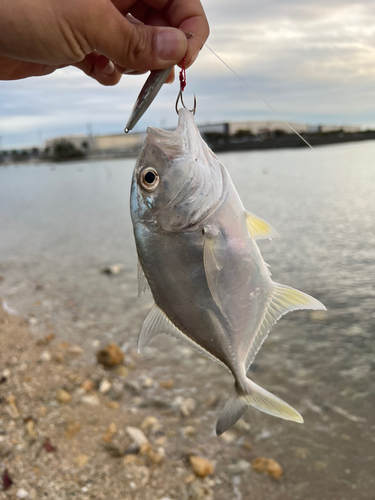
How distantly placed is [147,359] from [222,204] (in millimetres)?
3915

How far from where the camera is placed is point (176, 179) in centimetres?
182

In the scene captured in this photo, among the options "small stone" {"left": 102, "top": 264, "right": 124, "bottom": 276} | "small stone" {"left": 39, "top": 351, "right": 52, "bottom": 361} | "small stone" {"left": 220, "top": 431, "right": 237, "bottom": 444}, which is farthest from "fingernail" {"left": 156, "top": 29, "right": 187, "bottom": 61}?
"small stone" {"left": 102, "top": 264, "right": 124, "bottom": 276}

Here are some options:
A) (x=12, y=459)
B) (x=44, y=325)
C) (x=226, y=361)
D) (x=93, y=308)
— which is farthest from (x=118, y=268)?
(x=226, y=361)

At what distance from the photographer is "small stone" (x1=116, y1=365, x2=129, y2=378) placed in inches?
195

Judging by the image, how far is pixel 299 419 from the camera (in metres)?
1.75

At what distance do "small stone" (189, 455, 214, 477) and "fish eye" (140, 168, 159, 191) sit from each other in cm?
281

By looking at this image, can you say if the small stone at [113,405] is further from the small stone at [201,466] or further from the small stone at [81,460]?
the small stone at [201,466]

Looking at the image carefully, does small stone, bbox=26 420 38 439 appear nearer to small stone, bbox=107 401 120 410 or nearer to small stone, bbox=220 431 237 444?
small stone, bbox=107 401 120 410

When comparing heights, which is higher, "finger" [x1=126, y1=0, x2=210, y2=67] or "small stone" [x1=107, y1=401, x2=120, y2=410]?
"finger" [x1=126, y1=0, x2=210, y2=67]

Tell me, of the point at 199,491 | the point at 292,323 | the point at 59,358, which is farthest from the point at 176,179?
the point at 292,323

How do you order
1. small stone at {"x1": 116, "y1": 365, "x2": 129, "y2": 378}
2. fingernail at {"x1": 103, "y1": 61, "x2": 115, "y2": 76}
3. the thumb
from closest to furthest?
1. the thumb
2. fingernail at {"x1": 103, "y1": 61, "x2": 115, "y2": 76}
3. small stone at {"x1": 116, "y1": 365, "x2": 129, "y2": 378}

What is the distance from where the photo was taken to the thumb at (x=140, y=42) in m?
1.94

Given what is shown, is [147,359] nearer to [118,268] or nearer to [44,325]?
[44,325]

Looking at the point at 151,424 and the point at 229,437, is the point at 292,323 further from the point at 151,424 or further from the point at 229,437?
the point at 151,424
